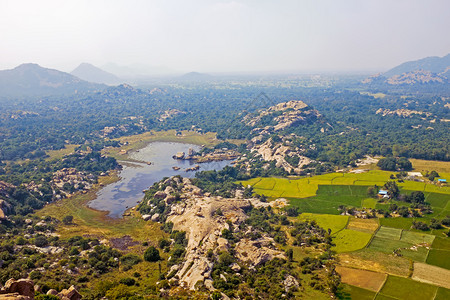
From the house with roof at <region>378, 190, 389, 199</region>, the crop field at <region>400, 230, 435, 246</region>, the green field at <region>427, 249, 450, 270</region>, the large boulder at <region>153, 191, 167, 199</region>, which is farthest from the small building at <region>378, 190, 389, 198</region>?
the large boulder at <region>153, 191, 167, 199</region>

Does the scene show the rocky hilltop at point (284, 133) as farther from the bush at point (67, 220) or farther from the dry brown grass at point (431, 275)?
the bush at point (67, 220)

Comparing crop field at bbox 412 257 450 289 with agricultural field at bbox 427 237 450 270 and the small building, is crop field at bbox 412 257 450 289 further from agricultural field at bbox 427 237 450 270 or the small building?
the small building

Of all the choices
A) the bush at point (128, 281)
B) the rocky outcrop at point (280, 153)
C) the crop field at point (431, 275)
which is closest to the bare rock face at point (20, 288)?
the bush at point (128, 281)

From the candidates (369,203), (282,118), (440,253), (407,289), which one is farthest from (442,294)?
(282,118)

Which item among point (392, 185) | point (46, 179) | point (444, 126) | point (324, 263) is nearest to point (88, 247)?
point (324, 263)

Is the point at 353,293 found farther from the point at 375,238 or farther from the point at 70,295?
the point at 70,295

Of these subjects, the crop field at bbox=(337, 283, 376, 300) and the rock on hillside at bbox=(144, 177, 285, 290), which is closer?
the crop field at bbox=(337, 283, 376, 300)
